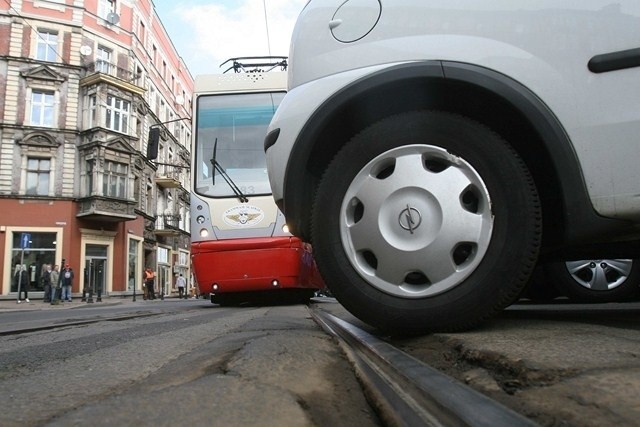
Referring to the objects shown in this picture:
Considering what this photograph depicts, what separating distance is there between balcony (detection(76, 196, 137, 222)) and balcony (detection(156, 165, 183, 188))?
706 centimetres

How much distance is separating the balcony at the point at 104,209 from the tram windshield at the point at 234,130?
18512 millimetres

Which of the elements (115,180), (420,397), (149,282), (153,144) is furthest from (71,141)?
(420,397)

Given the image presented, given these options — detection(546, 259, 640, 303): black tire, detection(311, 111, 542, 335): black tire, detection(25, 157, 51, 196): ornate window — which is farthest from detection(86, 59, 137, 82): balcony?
detection(311, 111, 542, 335): black tire

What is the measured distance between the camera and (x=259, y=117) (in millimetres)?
8477

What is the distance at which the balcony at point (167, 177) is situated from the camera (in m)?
33.8

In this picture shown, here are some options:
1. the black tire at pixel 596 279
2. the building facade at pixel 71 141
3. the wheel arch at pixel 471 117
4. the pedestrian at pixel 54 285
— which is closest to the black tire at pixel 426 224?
the wheel arch at pixel 471 117

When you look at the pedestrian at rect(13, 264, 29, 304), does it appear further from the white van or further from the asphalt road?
the white van

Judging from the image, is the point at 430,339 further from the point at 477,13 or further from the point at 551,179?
the point at 477,13

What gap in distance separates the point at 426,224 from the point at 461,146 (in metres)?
0.37

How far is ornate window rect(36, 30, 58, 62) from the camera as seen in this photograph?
2572 centimetres

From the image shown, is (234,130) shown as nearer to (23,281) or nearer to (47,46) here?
(23,281)

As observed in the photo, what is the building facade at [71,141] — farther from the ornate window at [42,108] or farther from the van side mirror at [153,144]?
the van side mirror at [153,144]

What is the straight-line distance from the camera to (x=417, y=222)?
7.50 ft

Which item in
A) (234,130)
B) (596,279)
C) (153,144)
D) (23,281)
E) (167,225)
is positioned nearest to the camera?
(596,279)
